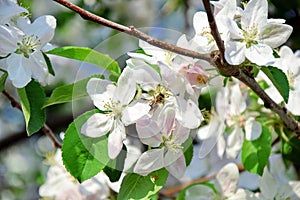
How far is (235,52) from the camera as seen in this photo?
3.00ft

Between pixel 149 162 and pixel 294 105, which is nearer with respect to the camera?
pixel 149 162

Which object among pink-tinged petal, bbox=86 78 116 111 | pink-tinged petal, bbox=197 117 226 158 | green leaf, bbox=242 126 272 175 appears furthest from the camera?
green leaf, bbox=242 126 272 175

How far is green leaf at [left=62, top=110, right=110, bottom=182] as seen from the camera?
95 cm

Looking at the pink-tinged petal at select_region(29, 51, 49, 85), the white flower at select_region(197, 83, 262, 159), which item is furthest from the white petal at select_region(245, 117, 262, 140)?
the pink-tinged petal at select_region(29, 51, 49, 85)

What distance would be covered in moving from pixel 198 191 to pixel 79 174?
0.36 m

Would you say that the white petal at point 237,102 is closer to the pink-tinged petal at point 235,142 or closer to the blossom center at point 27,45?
the pink-tinged petal at point 235,142

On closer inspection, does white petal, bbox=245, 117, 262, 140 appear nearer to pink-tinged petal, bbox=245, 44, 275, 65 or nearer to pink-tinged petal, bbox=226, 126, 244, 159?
pink-tinged petal, bbox=226, 126, 244, 159

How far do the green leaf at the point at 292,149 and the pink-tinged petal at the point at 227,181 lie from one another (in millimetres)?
129

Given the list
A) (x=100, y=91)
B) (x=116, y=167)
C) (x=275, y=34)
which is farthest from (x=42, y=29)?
(x=275, y=34)

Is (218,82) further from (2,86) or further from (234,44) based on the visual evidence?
(2,86)

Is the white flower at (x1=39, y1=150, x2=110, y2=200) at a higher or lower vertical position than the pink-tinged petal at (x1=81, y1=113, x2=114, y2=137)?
lower

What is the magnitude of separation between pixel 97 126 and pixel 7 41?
7.2 inches

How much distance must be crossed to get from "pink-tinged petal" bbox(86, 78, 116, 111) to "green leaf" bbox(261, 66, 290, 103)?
240 millimetres

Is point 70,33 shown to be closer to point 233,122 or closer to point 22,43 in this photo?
point 233,122
